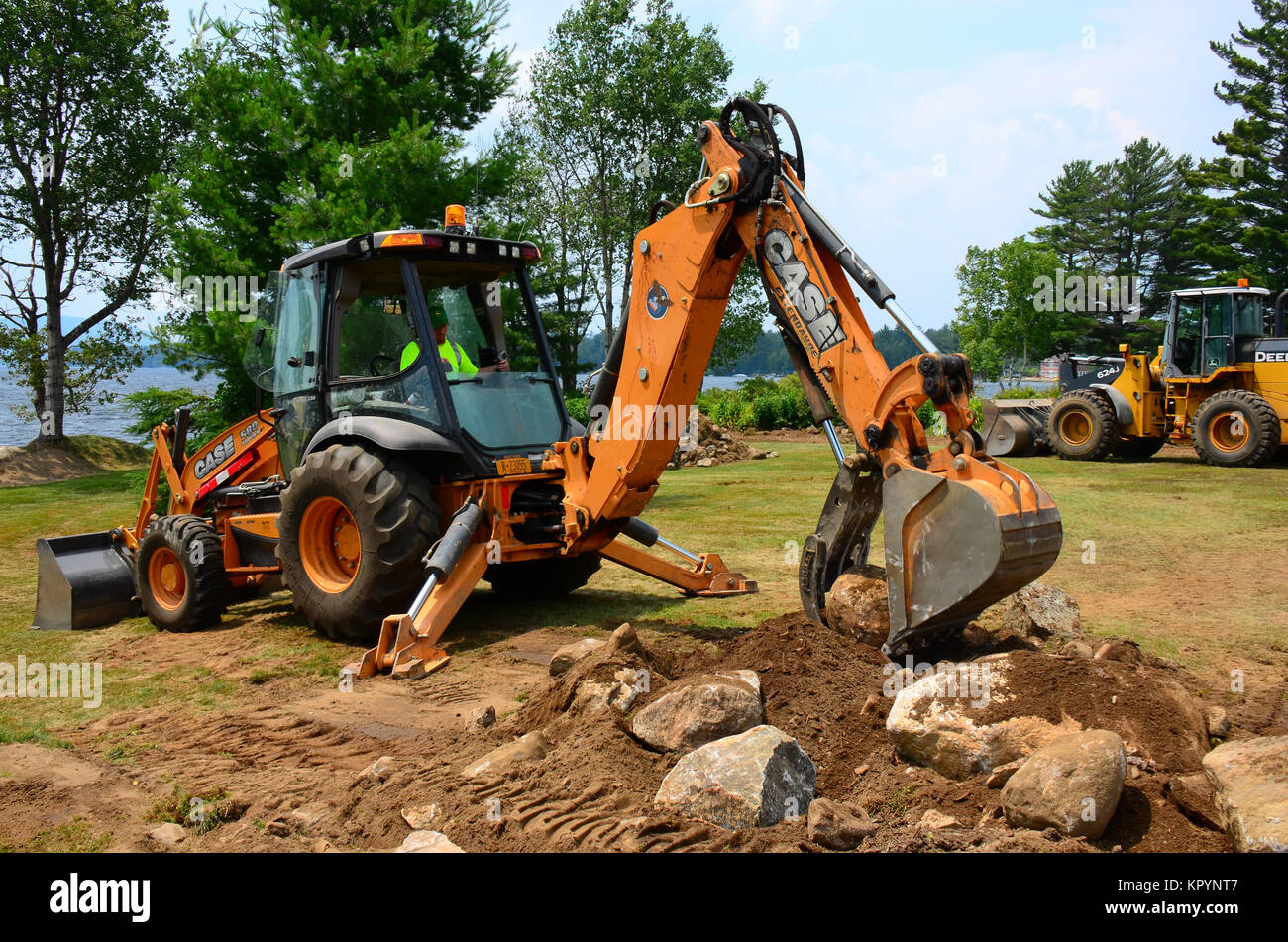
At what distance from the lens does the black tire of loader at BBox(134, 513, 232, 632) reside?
764 centimetres

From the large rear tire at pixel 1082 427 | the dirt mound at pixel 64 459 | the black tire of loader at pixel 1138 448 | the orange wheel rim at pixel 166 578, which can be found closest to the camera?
the orange wheel rim at pixel 166 578

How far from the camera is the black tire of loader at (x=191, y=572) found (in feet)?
25.1

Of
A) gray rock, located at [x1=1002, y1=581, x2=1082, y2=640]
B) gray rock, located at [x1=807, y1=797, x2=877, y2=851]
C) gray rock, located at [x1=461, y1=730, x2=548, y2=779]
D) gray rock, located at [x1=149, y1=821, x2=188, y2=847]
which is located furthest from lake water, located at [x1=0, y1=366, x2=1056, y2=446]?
gray rock, located at [x1=149, y1=821, x2=188, y2=847]

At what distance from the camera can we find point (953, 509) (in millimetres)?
4531

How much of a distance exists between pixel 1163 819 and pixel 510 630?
15.3 ft

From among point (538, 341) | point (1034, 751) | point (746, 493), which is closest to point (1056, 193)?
point (746, 493)

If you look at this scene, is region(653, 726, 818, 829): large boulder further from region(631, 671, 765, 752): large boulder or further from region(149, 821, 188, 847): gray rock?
region(149, 821, 188, 847): gray rock

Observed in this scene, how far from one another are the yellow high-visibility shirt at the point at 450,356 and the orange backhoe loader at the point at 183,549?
1.69 metres

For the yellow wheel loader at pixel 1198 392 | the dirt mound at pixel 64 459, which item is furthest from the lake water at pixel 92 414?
the yellow wheel loader at pixel 1198 392

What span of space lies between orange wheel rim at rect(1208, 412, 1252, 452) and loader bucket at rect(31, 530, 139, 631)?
52.2 feet

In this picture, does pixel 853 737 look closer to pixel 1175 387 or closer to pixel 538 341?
pixel 538 341

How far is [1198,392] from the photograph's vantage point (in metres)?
17.3

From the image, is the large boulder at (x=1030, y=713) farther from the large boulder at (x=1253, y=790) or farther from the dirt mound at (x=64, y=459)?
the dirt mound at (x=64, y=459)
